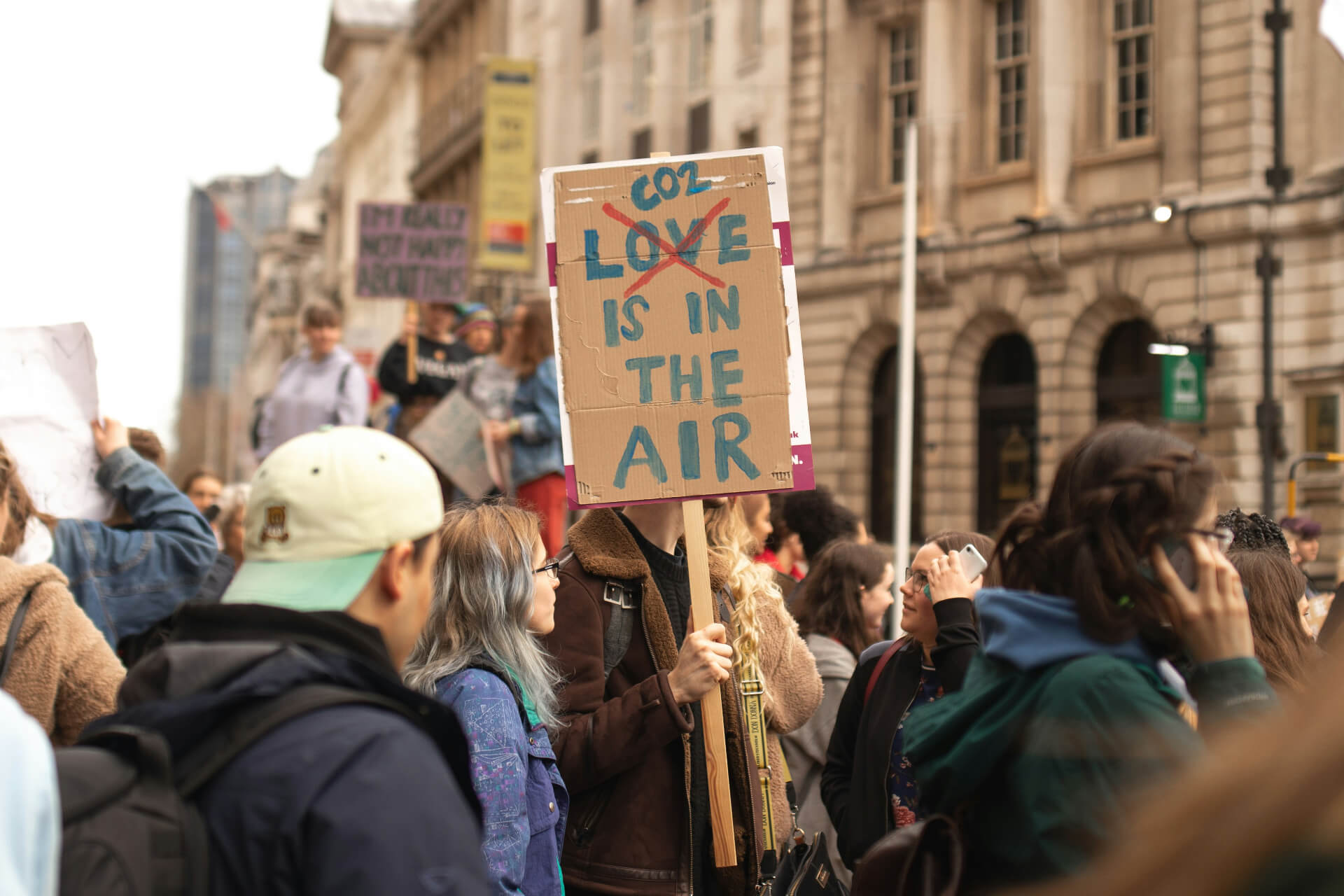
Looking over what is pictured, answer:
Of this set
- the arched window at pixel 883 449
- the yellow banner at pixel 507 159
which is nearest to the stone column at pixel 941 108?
the arched window at pixel 883 449

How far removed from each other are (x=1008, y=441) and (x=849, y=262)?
5.05 meters

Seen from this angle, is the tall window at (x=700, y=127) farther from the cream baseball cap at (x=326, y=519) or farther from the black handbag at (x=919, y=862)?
the cream baseball cap at (x=326, y=519)

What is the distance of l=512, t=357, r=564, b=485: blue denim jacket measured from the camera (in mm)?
8750

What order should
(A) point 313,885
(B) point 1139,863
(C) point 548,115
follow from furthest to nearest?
1. (C) point 548,115
2. (A) point 313,885
3. (B) point 1139,863

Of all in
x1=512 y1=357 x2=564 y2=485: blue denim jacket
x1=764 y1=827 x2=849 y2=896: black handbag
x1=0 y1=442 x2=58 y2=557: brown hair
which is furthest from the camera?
x1=512 y1=357 x2=564 y2=485: blue denim jacket

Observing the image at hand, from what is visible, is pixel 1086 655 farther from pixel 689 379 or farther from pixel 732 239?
pixel 732 239

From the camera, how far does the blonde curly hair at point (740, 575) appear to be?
13.3 ft

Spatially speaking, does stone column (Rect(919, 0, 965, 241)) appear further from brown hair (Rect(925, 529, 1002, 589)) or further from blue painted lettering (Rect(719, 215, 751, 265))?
blue painted lettering (Rect(719, 215, 751, 265))

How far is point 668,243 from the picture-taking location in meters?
3.81

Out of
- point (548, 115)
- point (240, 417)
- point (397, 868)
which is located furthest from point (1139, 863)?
point (240, 417)

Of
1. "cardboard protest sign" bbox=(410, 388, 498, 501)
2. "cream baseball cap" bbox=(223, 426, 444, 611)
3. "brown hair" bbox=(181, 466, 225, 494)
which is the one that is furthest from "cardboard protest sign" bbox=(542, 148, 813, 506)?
"brown hair" bbox=(181, 466, 225, 494)

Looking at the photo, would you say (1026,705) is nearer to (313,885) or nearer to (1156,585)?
(1156,585)

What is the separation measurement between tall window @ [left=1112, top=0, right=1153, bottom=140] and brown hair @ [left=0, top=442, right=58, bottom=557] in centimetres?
2315

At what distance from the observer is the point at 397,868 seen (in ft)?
5.64
